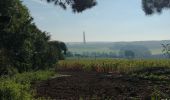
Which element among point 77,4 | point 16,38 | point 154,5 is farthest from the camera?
point 16,38

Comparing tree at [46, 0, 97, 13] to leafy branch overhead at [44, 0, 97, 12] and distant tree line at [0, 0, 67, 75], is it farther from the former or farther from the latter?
distant tree line at [0, 0, 67, 75]

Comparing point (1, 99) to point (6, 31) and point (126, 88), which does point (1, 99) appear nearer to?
point (126, 88)

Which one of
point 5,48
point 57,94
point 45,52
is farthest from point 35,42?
point 57,94

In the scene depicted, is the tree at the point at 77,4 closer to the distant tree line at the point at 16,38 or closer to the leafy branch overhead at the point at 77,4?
the leafy branch overhead at the point at 77,4

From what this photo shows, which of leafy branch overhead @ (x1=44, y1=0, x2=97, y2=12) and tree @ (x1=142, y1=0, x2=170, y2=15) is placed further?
tree @ (x1=142, y1=0, x2=170, y2=15)

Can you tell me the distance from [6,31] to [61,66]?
2781cm

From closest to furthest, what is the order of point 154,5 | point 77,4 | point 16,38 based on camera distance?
point 77,4 < point 154,5 < point 16,38

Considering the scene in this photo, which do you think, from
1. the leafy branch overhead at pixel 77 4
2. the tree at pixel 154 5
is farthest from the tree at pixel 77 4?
the tree at pixel 154 5

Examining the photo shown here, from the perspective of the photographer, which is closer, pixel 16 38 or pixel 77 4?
pixel 77 4

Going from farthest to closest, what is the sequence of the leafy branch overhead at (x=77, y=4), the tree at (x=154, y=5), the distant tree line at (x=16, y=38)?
the distant tree line at (x=16, y=38) → the tree at (x=154, y=5) → the leafy branch overhead at (x=77, y=4)

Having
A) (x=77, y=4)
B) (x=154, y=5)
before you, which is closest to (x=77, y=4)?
(x=77, y=4)

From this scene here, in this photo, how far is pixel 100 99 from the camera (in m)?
18.2

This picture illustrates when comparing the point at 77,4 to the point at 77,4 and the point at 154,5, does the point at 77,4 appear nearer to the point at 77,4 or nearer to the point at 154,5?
the point at 77,4

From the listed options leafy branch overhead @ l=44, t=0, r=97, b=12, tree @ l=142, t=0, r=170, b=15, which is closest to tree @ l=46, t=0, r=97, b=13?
leafy branch overhead @ l=44, t=0, r=97, b=12
